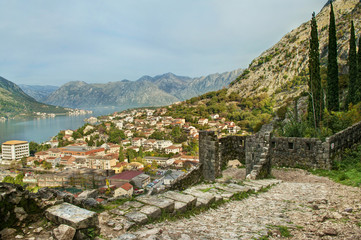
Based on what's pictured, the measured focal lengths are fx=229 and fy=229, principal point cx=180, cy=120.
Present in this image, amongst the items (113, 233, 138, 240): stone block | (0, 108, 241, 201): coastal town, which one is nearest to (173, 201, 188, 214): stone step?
(113, 233, 138, 240): stone block

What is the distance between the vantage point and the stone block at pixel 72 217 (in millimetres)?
2357

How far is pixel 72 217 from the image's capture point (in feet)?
8.02

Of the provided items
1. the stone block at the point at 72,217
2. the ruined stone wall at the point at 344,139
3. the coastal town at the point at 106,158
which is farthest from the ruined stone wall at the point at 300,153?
the coastal town at the point at 106,158

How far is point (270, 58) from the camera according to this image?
270ft

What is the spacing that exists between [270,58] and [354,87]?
67.2 m

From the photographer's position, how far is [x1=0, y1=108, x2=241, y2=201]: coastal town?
4000 centimetres

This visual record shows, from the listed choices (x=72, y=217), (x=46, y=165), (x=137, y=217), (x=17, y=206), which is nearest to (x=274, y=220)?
(x=137, y=217)

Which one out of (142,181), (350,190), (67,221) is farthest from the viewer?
(142,181)

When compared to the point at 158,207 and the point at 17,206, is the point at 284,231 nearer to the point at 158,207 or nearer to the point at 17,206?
the point at 158,207

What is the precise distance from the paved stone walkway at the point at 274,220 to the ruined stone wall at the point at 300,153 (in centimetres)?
381

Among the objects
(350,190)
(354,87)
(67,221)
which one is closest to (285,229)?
(67,221)

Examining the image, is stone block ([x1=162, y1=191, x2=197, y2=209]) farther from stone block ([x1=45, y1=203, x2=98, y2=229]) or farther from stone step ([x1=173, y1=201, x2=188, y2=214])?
stone block ([x1=45, y1=203, x2=98, y2=229])

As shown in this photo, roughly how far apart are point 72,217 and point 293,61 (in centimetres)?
7590

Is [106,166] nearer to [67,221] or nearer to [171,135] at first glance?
[171,135]
